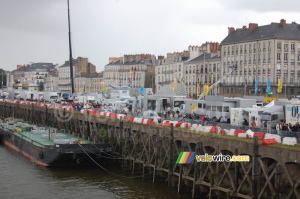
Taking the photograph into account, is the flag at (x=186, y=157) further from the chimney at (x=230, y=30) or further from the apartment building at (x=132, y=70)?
the apartment building at (x=132, y=70)

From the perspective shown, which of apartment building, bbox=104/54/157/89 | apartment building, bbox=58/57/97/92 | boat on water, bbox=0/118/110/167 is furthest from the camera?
apartment building, bbox=58/57/97/92

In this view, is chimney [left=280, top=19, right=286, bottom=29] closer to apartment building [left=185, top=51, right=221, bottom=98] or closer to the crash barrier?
apartment building [left=185, top=51, right=221, bottom=98]

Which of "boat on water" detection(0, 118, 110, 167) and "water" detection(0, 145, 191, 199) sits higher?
"boat on water" detection(0, 118, 110, 167)

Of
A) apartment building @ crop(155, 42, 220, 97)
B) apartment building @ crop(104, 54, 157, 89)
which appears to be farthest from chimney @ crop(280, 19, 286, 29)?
apartment building @ crop(104, 54, 157, 89)

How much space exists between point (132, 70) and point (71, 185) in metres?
105

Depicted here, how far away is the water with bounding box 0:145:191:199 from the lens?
32875 mm

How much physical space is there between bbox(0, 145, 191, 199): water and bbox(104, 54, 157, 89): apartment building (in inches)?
3666

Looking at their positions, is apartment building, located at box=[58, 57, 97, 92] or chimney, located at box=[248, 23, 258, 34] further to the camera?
apartment building, located at box=[58, 57, 97, 92]

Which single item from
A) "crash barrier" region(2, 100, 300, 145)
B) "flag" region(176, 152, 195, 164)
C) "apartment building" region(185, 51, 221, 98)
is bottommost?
"flag" region(176, 152, 195, 164)

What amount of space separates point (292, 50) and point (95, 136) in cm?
5672

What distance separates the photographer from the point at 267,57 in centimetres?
9306

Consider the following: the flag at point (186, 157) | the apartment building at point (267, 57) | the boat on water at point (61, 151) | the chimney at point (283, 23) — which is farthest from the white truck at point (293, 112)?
the chimney at point (283, 23)

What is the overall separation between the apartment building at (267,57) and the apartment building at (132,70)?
38746 millimetres

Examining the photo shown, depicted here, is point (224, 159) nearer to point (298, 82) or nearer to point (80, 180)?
point (80, 180)
